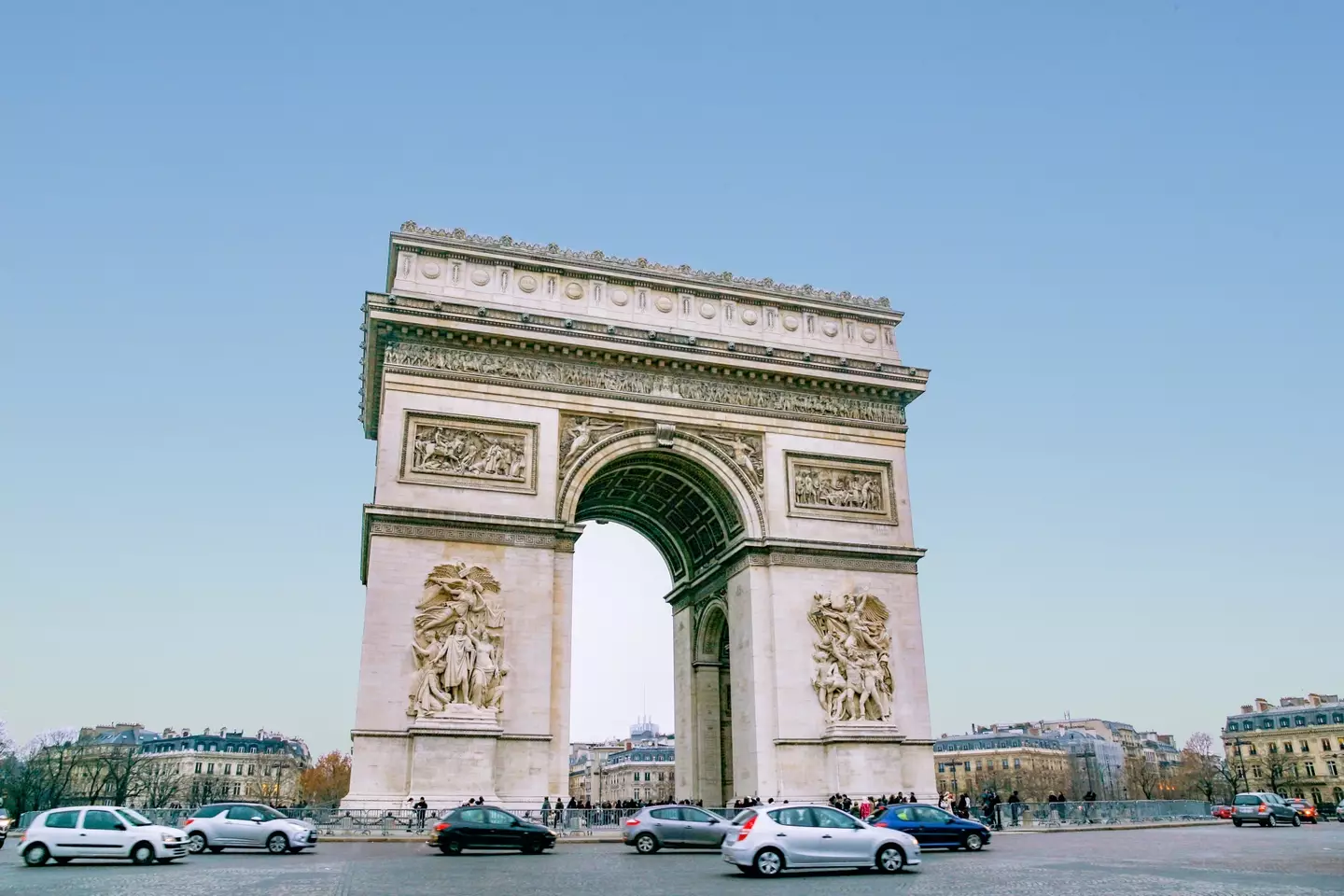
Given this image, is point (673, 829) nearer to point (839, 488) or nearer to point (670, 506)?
point (839, 488)

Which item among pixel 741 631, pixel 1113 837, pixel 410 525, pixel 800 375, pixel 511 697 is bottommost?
pixel 1113 837

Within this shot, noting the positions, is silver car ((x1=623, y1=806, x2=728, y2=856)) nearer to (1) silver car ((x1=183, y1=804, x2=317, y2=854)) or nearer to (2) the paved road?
(2) the paved road

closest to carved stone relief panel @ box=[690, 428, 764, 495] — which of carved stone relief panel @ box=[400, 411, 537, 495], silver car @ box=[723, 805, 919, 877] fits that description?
carved stone relief panel @ box=[400, 411, 537, 495]

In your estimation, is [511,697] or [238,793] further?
[238,793]

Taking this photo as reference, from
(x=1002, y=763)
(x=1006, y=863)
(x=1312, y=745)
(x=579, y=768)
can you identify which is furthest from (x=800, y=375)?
(x=579, y=768)

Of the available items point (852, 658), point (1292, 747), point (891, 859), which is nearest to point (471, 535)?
point (852, 658)

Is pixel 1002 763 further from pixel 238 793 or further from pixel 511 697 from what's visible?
pixel 511 697

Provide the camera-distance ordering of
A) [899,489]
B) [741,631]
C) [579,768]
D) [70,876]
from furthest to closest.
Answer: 1. [579,768]
2. [899,489]
3. [741,631]
4. [70,876]
